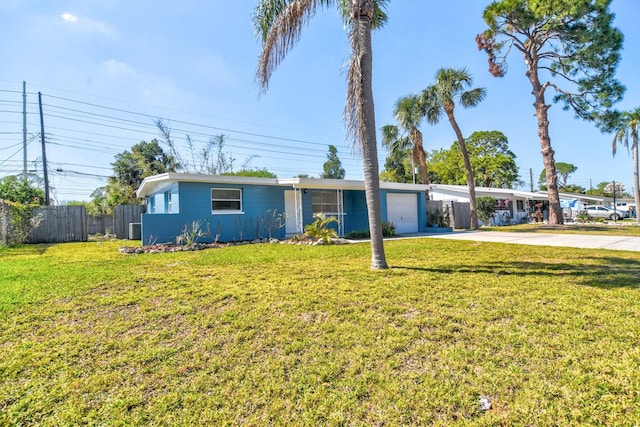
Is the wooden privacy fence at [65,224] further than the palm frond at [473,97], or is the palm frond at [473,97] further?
the palm frond at [473,97]

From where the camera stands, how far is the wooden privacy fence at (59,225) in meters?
14.1

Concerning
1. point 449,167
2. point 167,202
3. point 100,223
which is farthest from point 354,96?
point 449,167

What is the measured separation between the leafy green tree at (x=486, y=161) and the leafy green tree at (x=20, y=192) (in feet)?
125

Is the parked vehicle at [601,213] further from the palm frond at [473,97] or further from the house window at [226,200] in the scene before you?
the house window at [226,200]

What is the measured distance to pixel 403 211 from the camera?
1677cm

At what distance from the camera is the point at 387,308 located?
391 cm

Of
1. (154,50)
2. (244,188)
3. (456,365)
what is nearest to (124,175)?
(154,50)

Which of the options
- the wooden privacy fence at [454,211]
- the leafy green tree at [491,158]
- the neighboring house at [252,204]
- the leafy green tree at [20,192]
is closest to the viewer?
the neighboring house at [252,204]

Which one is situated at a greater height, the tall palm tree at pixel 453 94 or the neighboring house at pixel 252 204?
the tall palm tree at pixel 453 94

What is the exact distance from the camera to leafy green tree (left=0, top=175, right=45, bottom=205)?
18625mm

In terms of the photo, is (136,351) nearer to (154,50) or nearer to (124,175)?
(154,50)

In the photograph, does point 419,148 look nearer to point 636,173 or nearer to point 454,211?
point 454,211

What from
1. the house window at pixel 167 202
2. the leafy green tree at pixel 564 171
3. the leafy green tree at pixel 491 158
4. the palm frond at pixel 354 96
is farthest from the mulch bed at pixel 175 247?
the leafy green tree at pixel 564 171

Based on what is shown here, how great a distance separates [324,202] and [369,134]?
8.88 m
